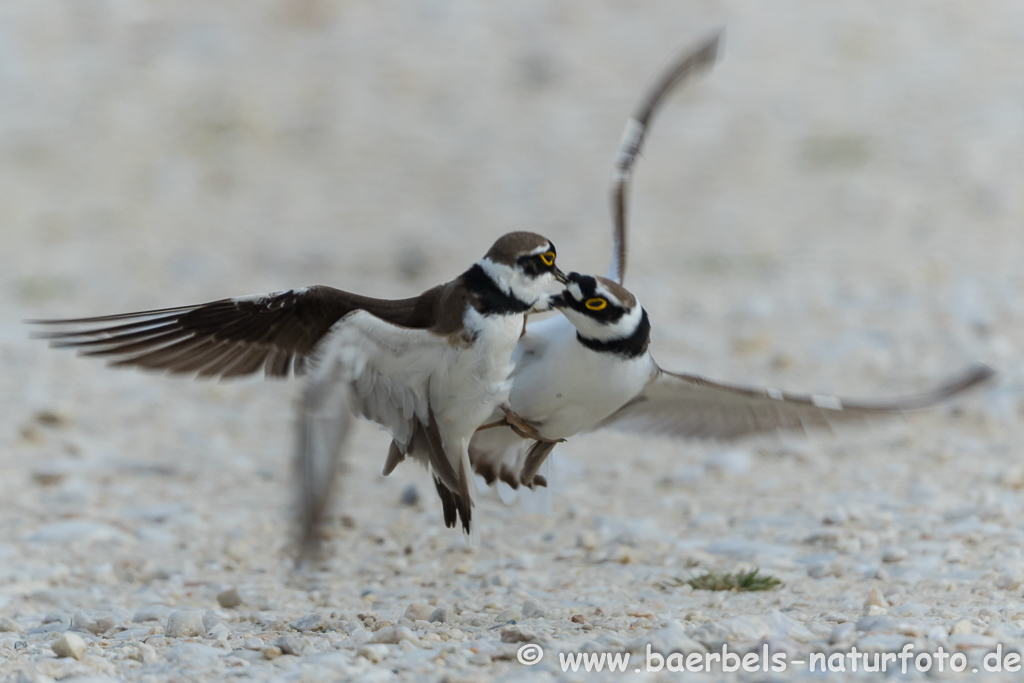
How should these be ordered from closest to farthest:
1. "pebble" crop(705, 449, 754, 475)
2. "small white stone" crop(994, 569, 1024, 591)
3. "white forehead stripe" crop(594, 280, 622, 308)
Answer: "small white stone" crop(994, 569, 1024, 591), "white forehead stripe" crop(594, 280, 622, 308), "pebble" crop(705, 449, 754, 475)

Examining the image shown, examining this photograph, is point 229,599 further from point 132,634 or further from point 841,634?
point 841,634

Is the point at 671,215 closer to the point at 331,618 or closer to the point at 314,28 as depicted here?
the point at 314,28

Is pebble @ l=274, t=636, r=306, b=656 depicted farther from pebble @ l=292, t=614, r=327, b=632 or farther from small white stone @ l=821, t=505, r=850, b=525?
small white stone @ l=821, t=505, r=850, b=525

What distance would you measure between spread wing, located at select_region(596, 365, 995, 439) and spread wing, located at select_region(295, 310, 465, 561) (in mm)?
1000

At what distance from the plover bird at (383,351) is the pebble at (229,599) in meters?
0.71

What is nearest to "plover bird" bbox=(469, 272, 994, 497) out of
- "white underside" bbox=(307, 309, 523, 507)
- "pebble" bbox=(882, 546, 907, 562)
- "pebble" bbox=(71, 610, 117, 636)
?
"white underside" bbox=(307, 309, 523, 507)

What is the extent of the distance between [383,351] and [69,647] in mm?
1189

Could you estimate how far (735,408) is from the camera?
4562 millimetres

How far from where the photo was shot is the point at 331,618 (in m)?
3.66

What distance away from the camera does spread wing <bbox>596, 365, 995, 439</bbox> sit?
164 inches

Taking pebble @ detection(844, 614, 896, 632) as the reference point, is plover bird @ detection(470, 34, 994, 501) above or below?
above

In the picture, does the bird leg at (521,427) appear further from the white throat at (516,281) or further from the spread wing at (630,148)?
the spread wing at (630,148)

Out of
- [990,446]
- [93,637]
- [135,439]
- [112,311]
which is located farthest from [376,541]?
[112,311]

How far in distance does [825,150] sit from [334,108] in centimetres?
462
